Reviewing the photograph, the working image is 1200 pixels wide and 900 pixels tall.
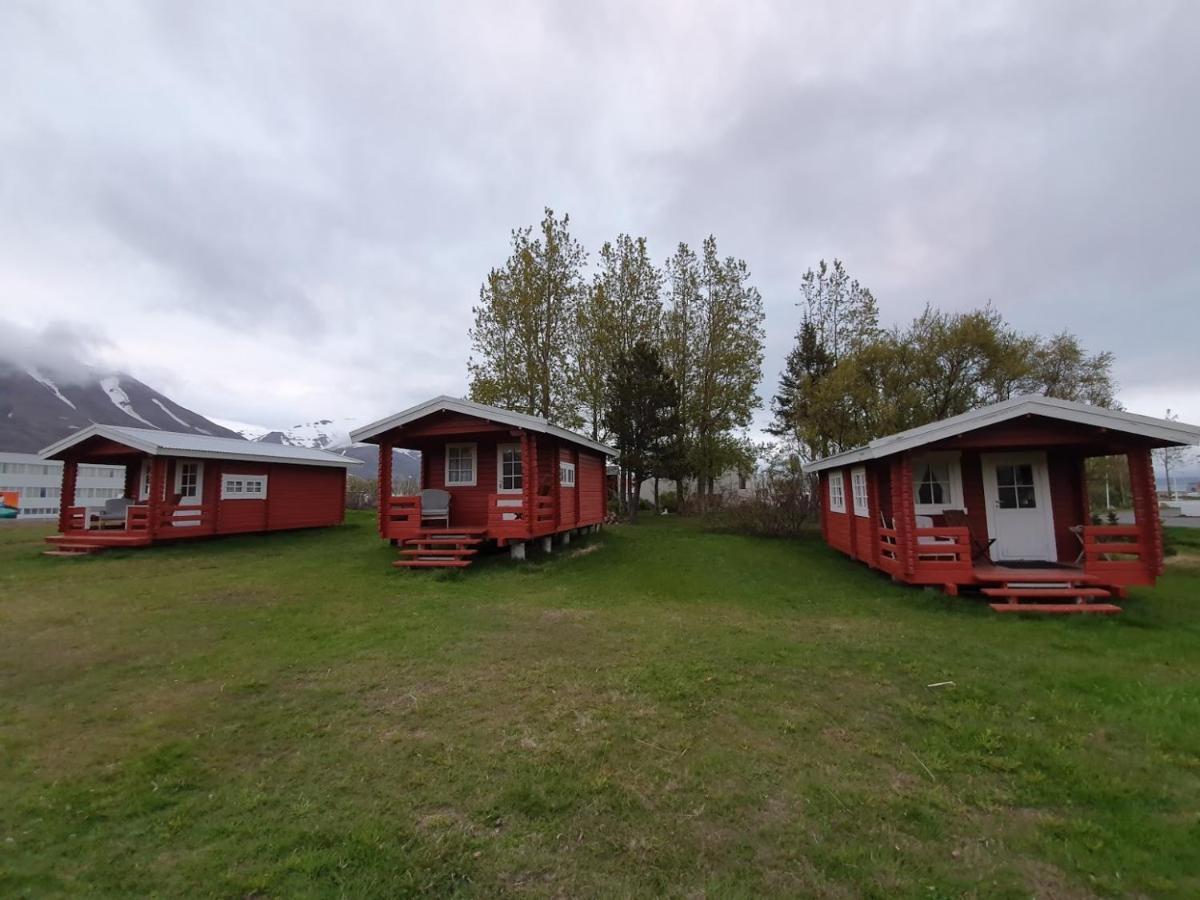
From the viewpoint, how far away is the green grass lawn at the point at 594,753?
9.21ft

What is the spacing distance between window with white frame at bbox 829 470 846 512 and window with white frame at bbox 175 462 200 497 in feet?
58.6

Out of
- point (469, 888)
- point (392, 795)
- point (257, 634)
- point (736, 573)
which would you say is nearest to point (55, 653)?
point (257, 634)

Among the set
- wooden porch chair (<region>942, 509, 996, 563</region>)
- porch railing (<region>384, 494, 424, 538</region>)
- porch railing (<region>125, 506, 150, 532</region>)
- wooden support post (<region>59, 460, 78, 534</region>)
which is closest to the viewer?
wooden porch chair (<region>942, 509, 996, 563</region>)

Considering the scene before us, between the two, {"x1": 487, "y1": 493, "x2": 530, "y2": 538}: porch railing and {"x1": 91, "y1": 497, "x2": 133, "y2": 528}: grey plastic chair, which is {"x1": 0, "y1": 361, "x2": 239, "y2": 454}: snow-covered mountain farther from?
{"x1": 487, "y1": 493, "x2": 530, "y2": 538}: porch railing

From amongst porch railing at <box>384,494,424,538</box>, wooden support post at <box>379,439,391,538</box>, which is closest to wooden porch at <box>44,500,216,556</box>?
wooden support post at <box>379,439,391,538</box>

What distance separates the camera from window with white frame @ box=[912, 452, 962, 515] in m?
10.8

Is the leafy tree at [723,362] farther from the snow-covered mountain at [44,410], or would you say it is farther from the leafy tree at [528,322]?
the snow-covered mountain at [44,410]

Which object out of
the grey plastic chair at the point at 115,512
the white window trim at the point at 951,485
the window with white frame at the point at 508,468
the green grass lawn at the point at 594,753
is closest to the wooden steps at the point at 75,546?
the grey plastic chair at the point at 115,512

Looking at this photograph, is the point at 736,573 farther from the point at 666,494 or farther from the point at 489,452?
the point at 666,494

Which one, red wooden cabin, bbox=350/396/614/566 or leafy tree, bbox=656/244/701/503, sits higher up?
leafy tree, bbox=656/244/701/503

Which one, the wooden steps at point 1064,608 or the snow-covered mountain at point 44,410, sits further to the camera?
the snow-covered mountain at point 44,410

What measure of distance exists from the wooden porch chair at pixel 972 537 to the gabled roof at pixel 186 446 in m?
18.2

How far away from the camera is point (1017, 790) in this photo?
141 inches

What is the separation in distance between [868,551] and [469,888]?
10.9 meters
